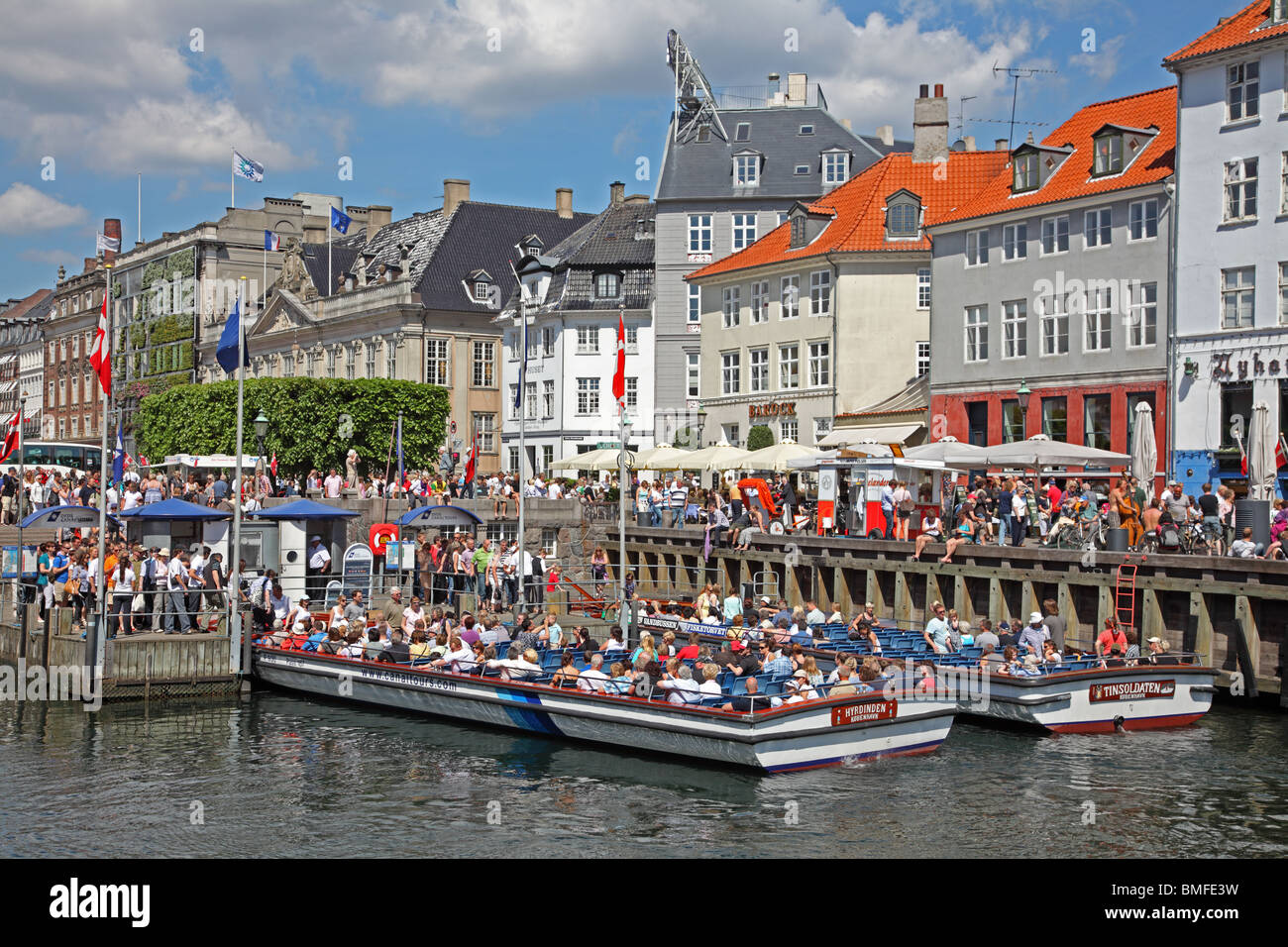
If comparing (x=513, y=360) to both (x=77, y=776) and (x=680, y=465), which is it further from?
(x=77, y=776)

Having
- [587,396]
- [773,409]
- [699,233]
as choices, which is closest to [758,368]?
[773,409]

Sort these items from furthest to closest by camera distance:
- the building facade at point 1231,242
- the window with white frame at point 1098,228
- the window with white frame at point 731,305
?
the window with white frame at point 731,305, the window with white frame at point 1098,228, the building facade at point 1231,242

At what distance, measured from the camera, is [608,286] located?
68875mm

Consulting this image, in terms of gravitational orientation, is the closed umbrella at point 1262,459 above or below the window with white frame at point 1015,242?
below

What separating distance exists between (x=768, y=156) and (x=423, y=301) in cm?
2150

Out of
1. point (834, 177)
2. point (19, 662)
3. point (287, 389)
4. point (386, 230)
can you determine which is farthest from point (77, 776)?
point (386, 230)

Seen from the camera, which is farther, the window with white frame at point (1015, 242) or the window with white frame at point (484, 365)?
the window with white frame at point (484, 365)

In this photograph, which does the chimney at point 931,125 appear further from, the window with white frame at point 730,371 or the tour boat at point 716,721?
the tour boat at point 716,721

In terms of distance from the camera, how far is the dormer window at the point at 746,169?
6500cm

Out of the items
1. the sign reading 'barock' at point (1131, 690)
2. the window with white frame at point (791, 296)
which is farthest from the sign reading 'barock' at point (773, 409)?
the sign reading 'barock' at point (1131, 690)

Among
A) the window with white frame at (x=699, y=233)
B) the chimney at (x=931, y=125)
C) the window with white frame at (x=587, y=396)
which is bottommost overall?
the window with white frame at (x=587, y=396)

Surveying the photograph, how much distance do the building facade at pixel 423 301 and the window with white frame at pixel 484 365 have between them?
6 centimetres

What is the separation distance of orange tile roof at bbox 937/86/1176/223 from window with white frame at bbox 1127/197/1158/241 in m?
0.63

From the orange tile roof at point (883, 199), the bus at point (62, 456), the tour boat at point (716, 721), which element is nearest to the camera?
the tour boat at point (716, 721)
